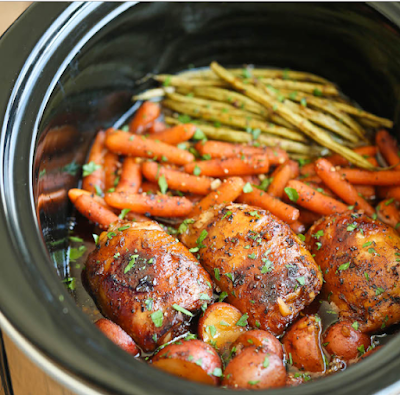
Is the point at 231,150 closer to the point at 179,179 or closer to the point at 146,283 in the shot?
the point at 179,179

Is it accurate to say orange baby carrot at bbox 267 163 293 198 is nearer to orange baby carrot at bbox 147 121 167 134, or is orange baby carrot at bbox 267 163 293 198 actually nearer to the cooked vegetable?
the cooked vegetable

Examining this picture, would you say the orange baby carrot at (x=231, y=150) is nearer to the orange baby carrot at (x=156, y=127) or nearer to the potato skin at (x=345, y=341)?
the orange baby carrot at (x=156, y=127)

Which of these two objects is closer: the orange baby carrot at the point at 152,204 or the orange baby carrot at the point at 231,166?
the orange baby carrot at the point at 152,204

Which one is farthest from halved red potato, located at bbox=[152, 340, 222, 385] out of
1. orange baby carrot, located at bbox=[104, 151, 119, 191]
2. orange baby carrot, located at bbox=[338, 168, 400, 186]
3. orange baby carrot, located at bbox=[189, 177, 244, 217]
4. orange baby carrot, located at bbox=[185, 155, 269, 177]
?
orange baby carrot, located at bbox=[338, 168, 400, 186]

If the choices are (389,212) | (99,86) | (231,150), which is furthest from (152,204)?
(389,212)

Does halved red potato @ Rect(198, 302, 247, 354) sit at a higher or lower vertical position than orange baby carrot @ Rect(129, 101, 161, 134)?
lower

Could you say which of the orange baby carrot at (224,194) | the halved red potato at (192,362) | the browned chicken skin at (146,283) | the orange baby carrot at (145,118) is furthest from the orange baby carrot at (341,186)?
the halved red potato at (192,362)

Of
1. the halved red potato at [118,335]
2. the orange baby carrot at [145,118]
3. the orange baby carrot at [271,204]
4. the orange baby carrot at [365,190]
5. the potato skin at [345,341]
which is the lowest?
the potato skin at [345,341]
